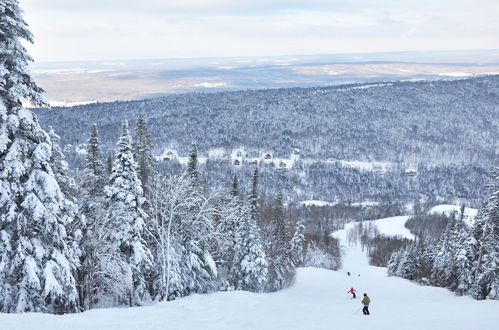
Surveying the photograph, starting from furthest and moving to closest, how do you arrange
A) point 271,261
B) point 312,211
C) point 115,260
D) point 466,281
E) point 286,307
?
1. point 312,211
2. point 271,261
3. point 466,281
4. point 286,307
5. point 115,260

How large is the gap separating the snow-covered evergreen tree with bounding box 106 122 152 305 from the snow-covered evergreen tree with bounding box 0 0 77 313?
6823mm

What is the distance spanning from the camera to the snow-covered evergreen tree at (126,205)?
22.4 meters

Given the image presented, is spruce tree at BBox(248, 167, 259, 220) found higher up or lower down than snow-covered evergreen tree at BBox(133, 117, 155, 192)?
lower down

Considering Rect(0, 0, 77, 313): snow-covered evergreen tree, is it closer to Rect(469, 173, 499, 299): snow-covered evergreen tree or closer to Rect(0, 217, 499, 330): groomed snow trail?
Rect(0, 217, 499, 330): groomed snow trail

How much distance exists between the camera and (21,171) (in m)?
14.1

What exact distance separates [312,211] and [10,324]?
176717 millimetres

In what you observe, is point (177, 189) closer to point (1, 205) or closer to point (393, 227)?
point (1, 205)

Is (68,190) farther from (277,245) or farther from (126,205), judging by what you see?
(277,245)

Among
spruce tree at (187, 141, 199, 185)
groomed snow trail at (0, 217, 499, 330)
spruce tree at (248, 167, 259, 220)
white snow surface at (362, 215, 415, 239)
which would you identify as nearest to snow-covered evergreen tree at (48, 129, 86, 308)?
groomed snow trail at (0, 217, 499, 330)

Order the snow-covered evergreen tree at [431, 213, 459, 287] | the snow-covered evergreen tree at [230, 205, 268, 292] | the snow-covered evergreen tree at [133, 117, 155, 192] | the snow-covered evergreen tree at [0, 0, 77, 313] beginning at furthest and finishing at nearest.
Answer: the snow-covered evergreen tree at [431, 213, 459, 287]
the snow-covered evergreen tree at [230, 205, 268, 292]
the snow-covered evergreen tree at [133, 117, 155, 192]
the snow-covered evergreen tree at [0, 0, 77, 313]

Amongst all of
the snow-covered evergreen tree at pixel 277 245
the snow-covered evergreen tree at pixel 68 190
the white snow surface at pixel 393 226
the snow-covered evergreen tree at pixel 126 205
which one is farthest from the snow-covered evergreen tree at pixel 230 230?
the white snow surface at pixel 393 226

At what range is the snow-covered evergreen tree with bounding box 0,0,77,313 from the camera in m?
14.1

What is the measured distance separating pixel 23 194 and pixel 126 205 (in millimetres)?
8167

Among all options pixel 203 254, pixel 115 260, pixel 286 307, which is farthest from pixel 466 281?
pixel 115 260
